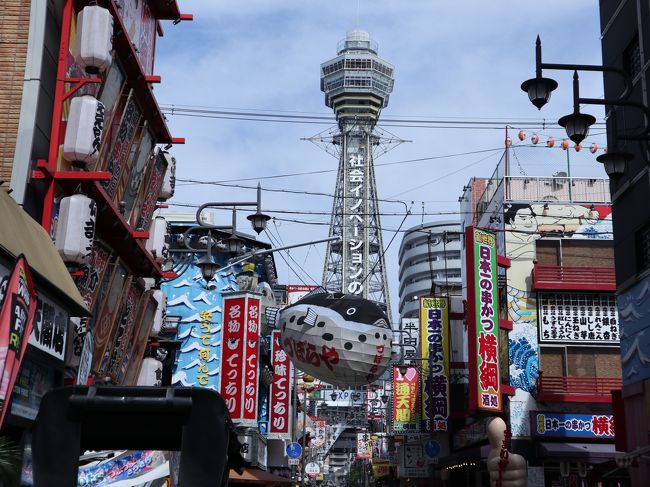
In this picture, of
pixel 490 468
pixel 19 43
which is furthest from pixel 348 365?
pixel 19 43

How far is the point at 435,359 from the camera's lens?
39125 mm

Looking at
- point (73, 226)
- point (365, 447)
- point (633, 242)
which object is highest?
point (633, 242)

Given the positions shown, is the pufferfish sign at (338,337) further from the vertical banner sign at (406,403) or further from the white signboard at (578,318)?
the vertical banner sign at (406,403)

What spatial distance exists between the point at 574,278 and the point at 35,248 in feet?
84.4

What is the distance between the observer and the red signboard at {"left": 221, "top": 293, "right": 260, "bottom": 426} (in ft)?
112

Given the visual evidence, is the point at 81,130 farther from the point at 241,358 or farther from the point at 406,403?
the point at 406,403

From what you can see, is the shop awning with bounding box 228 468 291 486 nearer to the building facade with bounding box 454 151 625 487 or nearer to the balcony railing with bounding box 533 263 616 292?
the building facade with bounding box 454 151 625 487

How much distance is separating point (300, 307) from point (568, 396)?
18522 mm

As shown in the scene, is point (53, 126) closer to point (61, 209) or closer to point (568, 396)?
point (61, 209)

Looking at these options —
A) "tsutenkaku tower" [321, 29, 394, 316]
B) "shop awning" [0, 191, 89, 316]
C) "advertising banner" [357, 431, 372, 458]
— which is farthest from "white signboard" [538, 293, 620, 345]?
"tsutenkaku tower" [321, 29, 394, 316]

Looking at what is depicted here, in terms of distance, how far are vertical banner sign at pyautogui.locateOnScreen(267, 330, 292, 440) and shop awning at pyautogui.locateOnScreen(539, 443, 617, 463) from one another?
12.3 m

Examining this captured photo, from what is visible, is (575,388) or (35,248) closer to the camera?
(35,248)

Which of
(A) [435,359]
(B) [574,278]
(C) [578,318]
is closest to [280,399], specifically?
(A) [435,359]

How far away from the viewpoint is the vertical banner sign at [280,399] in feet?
135
